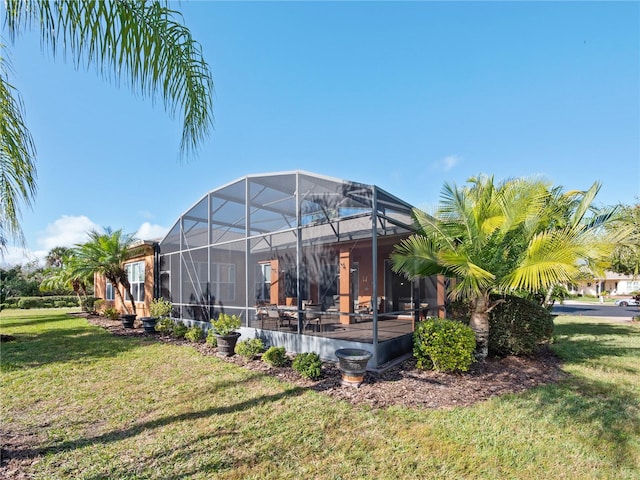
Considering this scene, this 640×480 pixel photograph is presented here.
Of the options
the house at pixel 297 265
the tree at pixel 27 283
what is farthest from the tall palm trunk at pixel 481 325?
the tree at pixel 27 283

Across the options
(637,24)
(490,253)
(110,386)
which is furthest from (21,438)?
(637,24)

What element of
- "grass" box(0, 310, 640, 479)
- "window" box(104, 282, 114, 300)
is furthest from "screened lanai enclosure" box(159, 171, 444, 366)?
"window" box(104, 282, 114, 300)

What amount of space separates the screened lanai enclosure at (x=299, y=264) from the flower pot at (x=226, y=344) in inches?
36.2

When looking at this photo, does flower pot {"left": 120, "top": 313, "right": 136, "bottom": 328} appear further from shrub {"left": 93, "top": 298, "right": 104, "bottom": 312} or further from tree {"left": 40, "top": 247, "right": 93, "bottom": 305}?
shrub {"left": 93, "top": 298, "right": 104, "bottom": 312}

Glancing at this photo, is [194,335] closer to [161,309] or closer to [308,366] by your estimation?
[161,309]

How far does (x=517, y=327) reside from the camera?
727 cm

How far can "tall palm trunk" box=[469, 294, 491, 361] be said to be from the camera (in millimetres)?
6738

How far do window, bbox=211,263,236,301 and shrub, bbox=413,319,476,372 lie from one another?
6416 mm

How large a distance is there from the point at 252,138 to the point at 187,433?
22.0 ft

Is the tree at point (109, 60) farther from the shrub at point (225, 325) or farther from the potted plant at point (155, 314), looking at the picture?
the potted plant at point (155, 314)

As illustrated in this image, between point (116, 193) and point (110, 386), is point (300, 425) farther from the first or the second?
point (116, 193)

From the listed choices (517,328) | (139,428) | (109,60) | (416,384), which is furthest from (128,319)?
(517,328)

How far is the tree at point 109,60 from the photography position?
1.96m

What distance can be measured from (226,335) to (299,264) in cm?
254
